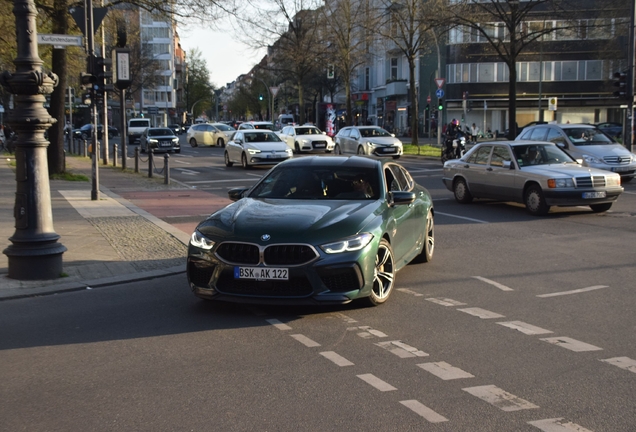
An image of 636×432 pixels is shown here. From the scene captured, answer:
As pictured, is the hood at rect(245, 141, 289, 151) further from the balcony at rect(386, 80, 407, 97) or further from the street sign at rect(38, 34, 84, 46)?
the balcony at rect(386, 80, 407, 97)

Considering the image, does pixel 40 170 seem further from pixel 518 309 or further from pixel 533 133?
pixel 533 133

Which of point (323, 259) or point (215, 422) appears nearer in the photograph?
point (215, 422)

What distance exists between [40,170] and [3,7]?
61.4 feet

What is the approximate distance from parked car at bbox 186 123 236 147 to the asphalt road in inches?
1799

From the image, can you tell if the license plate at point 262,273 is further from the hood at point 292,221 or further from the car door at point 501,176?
the car door at point 501,176

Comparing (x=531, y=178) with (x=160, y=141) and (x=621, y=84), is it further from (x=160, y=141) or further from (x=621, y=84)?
(x=160, y=141)

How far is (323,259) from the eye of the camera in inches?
280

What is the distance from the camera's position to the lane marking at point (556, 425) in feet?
14.7

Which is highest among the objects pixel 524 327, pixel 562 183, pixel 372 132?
pixel 372 132

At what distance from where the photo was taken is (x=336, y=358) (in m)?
5.99

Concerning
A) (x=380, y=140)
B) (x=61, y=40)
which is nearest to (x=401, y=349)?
(x=61, y=40)

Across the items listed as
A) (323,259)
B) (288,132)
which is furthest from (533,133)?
(288,132)

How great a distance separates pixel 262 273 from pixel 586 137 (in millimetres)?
17569

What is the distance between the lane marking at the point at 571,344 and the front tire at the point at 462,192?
1137 centimetres
